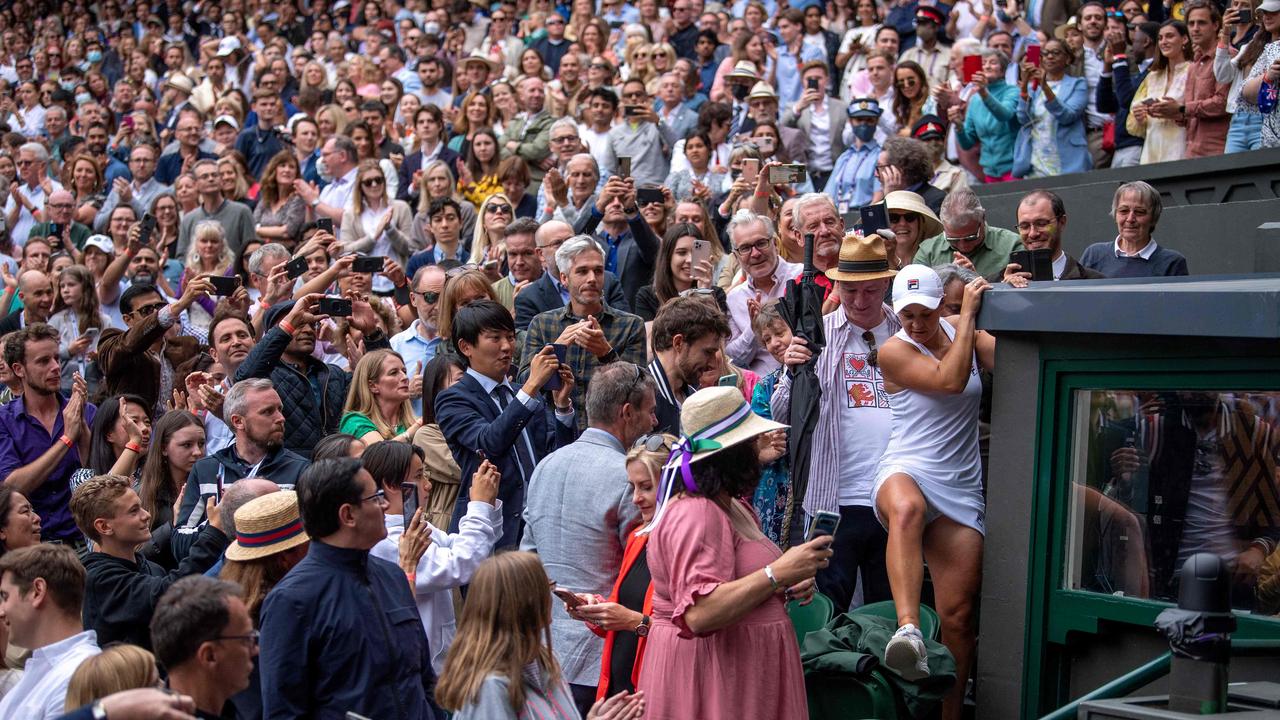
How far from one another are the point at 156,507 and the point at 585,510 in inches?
106

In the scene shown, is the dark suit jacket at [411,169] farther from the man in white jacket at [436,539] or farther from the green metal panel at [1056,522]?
A: the green metal panel at [1056,522]

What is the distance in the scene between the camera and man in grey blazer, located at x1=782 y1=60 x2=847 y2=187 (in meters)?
12.9

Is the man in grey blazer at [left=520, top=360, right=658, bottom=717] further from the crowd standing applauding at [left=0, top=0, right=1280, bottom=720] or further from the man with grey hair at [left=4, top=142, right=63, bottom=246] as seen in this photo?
the man with grey hair at [left=4, top=142, right=63, bottom=246]

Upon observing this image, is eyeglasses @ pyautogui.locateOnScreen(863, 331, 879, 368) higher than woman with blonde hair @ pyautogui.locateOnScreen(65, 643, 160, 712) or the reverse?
higher

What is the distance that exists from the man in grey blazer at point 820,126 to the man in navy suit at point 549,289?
430 cm

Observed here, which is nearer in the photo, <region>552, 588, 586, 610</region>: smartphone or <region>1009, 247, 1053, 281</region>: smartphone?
<region>552, 588, 586, 610</region>: smartphone

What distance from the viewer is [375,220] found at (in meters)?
12.4

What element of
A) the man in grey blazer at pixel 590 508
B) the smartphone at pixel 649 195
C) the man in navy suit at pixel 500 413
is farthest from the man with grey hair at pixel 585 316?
the smartphone at pixel 649 195

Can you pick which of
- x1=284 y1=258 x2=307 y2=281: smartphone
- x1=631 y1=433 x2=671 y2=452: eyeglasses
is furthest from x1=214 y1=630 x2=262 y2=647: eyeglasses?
x1=284 y1=258 x2=307 y2=281: smartphone

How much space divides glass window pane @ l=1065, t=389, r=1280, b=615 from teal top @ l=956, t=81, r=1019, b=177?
262 inches

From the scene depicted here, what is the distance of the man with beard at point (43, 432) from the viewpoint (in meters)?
8.00

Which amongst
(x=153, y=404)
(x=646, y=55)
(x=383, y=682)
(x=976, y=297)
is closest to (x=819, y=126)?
(x=646, y=55)

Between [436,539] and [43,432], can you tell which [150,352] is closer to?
[43,432]

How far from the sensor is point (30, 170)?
52.1 ft
